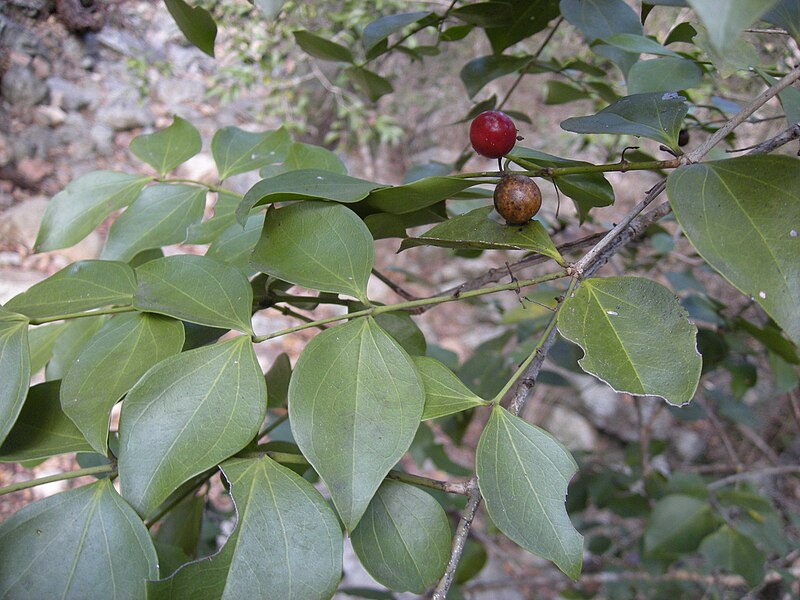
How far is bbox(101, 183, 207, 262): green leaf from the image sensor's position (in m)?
0.72

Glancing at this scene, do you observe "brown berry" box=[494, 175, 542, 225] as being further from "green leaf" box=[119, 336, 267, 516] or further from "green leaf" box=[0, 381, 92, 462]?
"green leaf" box=[0, 381, 92, 462]

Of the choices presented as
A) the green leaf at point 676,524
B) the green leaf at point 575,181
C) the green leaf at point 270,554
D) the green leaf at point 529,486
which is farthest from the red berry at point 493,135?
the green leaf at point 676,524

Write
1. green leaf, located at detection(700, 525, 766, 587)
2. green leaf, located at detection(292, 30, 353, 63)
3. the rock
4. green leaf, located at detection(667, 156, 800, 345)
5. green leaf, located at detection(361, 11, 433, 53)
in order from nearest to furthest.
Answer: green leaf, located at detection(667, 156, 800, 345), green leaf, located at detection(361, 11, 433, 53), green leaf, located at detection(292, 30, 353, 63), green leaf, located at detection(700, 525, 766, 587), the rock

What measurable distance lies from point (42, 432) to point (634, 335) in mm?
508

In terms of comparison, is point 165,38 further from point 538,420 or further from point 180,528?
point 180,528

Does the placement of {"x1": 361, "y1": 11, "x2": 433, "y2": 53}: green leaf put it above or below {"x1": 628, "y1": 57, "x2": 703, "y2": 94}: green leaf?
above

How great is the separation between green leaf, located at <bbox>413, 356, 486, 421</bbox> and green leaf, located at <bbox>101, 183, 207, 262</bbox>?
0.36 metres

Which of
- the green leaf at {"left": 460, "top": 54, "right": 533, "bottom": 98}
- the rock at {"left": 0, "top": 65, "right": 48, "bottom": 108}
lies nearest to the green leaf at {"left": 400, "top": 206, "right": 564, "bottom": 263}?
the green leaf at {"left": 460, "top": 54, "right": 533, "bottom": 98}

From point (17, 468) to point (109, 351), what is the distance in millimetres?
2748

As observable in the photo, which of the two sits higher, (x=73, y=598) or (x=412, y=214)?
(x=412, y=214)

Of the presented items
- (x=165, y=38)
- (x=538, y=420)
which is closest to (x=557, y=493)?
(x=538, y=420)

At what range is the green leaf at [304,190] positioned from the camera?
0.50 meters

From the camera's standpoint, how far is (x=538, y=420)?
10.7 feet

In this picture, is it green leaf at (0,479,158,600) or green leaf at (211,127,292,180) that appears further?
green leaf at (211,127,292,180)
